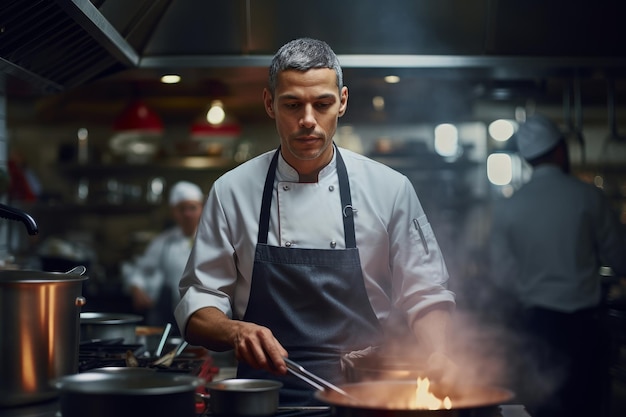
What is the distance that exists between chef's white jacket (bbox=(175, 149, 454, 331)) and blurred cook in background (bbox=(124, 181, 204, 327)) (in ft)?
12.9

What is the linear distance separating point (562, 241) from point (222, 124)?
2.88 meters

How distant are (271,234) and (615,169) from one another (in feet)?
24.7

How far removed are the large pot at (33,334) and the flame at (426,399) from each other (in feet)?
2.69

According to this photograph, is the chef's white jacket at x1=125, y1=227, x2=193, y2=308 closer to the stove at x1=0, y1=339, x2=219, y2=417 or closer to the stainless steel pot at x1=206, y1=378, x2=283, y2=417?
the stove at x1=0, y1=339, x2=219, y2=417

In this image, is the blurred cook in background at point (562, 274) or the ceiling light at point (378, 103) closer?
the blurred cook in background at point (562, 274)

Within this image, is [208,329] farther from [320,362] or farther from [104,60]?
[104,60]

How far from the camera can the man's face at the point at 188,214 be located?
257 inches

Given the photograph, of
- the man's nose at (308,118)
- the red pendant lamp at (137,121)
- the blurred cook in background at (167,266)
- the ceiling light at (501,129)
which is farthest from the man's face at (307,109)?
the ceiling light at (501,129)

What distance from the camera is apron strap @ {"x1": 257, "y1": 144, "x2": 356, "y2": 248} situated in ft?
8.11

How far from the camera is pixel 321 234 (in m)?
2.48

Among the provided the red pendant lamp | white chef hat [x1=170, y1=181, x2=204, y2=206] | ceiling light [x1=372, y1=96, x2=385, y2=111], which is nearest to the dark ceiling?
the red pendant lamp

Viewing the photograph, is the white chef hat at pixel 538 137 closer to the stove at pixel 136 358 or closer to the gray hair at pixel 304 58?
the stove at pixel 136 358

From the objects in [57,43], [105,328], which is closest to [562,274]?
[105,328]

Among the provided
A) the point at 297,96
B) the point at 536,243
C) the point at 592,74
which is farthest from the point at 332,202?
the point at 536,243
